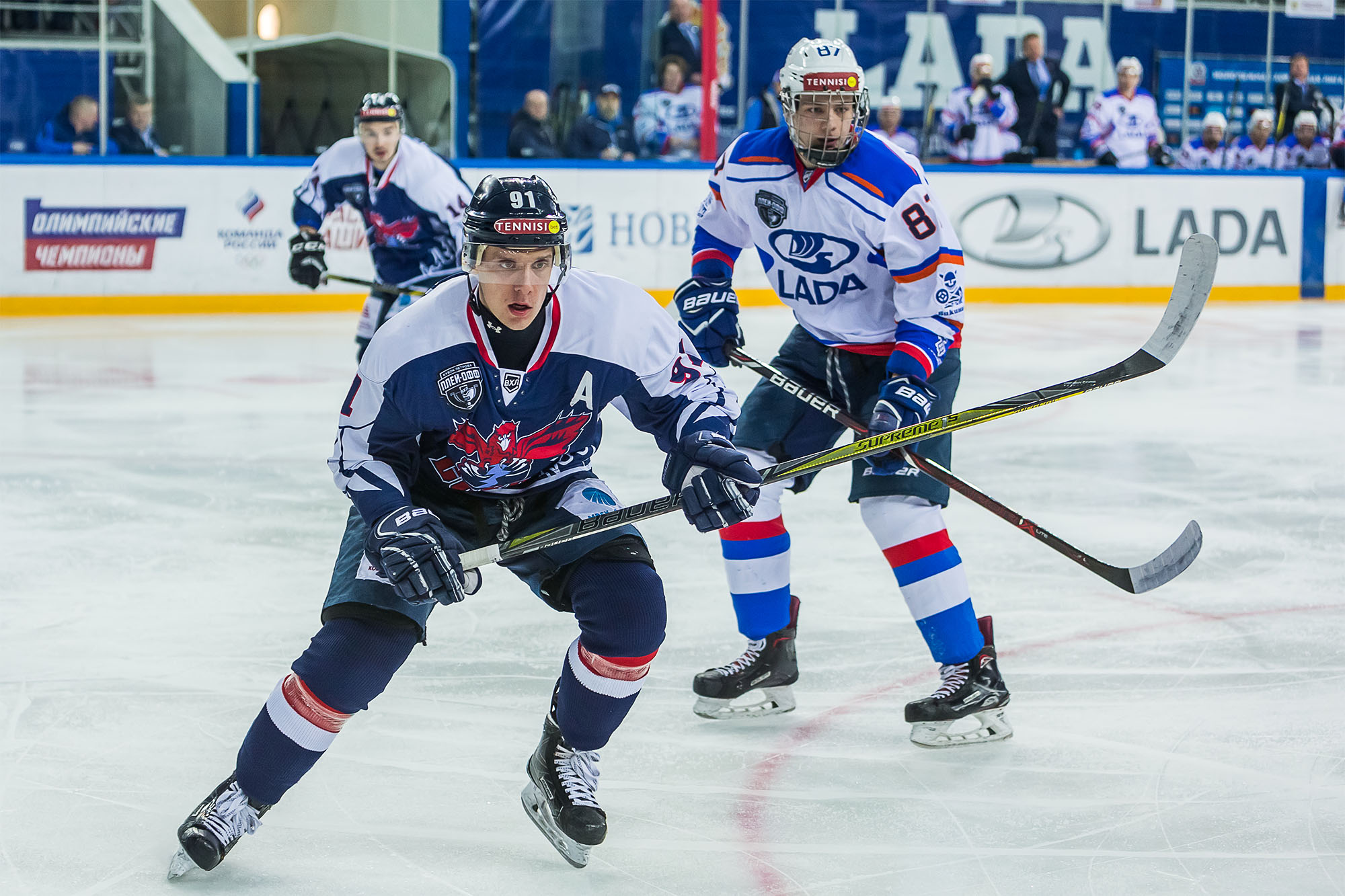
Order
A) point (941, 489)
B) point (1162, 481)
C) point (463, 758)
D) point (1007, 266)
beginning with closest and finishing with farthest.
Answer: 1. point (463, 758)
2. point (941, 489)
3. point (1162, 481)
4. point (1007, 266)

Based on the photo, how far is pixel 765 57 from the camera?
1205 centimetres

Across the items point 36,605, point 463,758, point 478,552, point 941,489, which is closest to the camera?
point 478,552

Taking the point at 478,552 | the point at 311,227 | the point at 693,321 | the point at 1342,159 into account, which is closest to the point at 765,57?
the point at 1342,159

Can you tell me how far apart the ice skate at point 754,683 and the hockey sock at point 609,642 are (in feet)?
2.08

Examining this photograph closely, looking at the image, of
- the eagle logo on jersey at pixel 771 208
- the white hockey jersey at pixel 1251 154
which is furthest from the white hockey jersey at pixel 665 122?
the eagle logo on jersey at pixel 771 208

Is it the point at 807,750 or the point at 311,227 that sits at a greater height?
the point at 311,227

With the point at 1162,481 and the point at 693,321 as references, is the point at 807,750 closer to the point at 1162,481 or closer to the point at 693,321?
the point at 693,321

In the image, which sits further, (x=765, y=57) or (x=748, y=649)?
(x=765, y=57)

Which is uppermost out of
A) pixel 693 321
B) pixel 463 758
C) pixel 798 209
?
pixel 798 209

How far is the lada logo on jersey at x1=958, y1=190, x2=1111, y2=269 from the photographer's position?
1038 centimetres

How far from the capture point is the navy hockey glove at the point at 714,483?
220cm

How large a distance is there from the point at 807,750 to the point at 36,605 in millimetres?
1744

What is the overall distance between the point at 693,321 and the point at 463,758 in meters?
0.96

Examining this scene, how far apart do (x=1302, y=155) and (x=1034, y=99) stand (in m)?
2.12
